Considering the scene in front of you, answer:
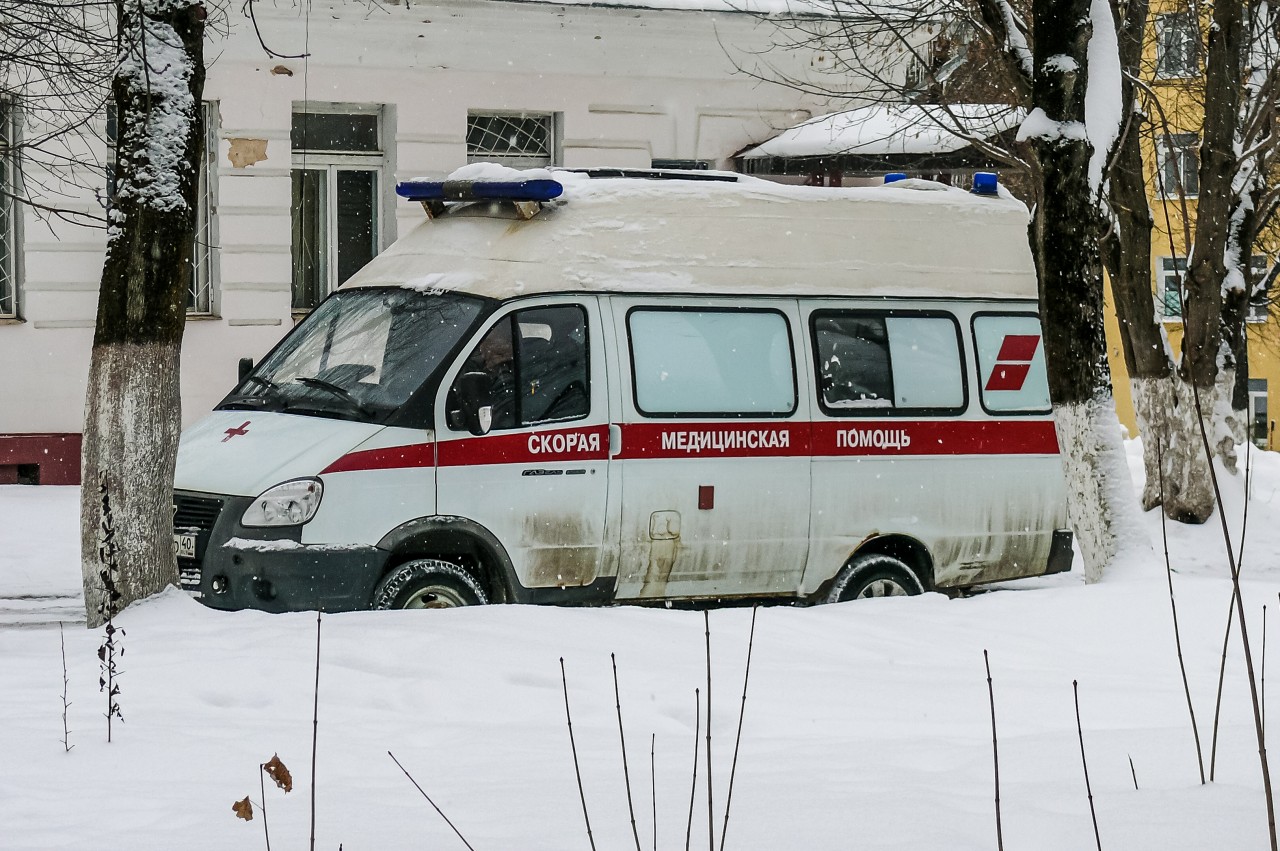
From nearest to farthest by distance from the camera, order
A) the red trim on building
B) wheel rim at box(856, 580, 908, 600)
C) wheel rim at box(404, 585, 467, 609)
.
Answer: wheel rim at box(404, 585, 467, 609) < wheel rim at box(856, 580, 908, 600) < the red trim on building

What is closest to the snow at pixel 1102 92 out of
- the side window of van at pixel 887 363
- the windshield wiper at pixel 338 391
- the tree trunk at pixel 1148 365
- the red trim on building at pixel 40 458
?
the side window of van at pixel 887 363

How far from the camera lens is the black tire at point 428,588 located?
7598 mm

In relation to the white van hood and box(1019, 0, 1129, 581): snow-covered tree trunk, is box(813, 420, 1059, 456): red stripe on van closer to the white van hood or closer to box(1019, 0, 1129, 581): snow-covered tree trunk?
box(1019, 0, 1129, 581): snow-covered tree trunk

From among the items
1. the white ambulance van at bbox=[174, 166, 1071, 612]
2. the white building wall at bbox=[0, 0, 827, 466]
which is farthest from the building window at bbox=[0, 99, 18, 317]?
the white ambulance van at bbox=[174, 166, 1071, 612]

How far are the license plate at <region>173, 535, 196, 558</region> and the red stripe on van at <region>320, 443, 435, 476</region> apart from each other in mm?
773

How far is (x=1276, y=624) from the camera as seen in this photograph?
7.67 meters

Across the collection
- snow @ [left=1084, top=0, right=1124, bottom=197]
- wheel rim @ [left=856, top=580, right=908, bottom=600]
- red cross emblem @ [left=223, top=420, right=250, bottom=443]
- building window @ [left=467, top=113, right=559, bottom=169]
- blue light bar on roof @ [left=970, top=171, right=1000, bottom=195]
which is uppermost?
building window @ [left=467, top=113, right=559, bottom=169]

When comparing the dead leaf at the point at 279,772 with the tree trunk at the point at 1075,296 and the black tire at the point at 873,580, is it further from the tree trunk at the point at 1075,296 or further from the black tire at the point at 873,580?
the tree trunk at the point at 1075,296

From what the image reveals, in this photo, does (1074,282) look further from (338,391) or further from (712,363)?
(338,391)

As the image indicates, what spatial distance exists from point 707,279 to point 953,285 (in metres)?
1.50

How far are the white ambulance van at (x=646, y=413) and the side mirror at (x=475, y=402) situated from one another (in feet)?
0.04

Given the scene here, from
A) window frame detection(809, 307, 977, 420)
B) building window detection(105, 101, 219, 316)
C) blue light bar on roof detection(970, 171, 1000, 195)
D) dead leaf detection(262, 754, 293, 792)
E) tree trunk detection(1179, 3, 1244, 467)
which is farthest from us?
building window detection(105, 101, 219, 316)

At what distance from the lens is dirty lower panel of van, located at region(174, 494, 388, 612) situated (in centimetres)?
733

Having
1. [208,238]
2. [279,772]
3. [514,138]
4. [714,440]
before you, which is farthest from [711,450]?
[514,138]
